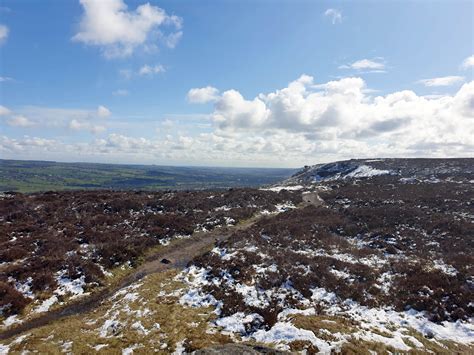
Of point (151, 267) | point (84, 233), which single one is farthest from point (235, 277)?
point (84, 233)

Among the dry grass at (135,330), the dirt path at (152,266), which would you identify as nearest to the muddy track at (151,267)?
the dirt path at (152,266)

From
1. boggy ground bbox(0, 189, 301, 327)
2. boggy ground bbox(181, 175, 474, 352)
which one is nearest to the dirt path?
boggy ground bbox(0, 189, 301, 327)

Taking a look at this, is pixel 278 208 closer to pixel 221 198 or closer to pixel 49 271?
pixel 221 198

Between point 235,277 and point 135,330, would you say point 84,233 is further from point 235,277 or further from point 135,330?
point 135,330

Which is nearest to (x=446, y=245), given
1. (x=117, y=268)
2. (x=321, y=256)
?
(x=321, y=256)

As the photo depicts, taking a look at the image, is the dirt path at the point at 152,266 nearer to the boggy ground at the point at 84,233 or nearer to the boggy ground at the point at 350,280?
the boggy ground at the point at 84,233

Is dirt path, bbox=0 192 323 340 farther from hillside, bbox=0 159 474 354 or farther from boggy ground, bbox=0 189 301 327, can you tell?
boggy ground, bbox=0 189 301 327
